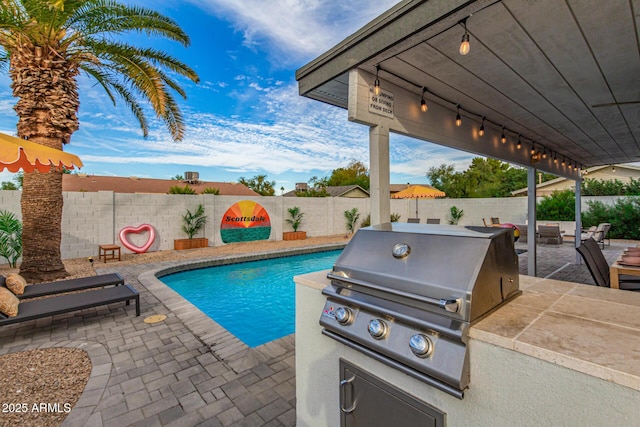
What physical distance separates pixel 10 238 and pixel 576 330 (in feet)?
33.2

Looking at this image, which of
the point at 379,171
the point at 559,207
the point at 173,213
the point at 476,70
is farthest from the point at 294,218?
the point at 559,207

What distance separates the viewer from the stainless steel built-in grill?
109cm

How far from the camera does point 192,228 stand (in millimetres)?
10273

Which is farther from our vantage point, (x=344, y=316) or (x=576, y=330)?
(x=344, y=316)

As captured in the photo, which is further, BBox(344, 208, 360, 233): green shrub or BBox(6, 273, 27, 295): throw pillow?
BBox(344, 208, 360, 233): green shrub

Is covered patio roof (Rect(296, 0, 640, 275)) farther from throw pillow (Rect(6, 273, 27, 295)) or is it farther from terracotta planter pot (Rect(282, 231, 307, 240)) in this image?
terracotta planter pot (Rect(282, 231, 307, 240))

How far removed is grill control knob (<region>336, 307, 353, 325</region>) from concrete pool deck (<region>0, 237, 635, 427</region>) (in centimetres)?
125

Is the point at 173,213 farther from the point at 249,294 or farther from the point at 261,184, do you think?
the point at 261,184

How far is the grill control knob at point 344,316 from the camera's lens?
1.43 m

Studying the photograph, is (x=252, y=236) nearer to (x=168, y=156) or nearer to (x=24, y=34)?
(x=24, y=34)

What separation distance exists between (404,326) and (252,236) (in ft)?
37.2

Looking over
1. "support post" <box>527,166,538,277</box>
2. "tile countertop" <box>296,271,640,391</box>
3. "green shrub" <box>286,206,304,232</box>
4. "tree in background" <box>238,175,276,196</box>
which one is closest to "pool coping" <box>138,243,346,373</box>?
"tile countertop" <box>296,271,640,391</box>

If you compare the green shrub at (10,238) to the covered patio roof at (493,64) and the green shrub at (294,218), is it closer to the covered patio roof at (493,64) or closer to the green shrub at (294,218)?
the covered patio roof at (493,64)

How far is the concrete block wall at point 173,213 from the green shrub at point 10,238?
0.75 meters
